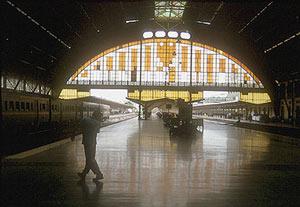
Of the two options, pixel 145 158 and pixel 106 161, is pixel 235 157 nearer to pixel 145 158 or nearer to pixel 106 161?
pixel 145 158

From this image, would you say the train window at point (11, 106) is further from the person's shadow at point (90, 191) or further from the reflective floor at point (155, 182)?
the person's shadow at point (90, 191)

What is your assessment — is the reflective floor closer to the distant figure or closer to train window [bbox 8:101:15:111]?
the distant figure

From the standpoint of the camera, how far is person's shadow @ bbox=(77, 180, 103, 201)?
320 inches

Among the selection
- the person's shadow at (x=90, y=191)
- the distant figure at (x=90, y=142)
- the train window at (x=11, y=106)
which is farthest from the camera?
the train window at (x=11, y=106)

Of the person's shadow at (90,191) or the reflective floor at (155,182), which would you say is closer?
the reflective floor at (155,182)

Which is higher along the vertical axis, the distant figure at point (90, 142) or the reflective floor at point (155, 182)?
the distant figure at point (90, 142)

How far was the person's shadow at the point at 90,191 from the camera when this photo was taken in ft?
26.6

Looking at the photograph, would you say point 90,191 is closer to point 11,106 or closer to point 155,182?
point 155,182

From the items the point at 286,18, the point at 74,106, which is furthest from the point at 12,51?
the point at 286,18

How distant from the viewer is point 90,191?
8.70 meters

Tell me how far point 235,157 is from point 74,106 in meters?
32.3

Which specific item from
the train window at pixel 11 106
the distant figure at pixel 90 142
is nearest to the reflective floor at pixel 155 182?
the distant figure at pixel 90 142

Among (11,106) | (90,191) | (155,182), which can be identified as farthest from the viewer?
(11,106)

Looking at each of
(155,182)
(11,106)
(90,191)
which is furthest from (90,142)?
(11,106)
